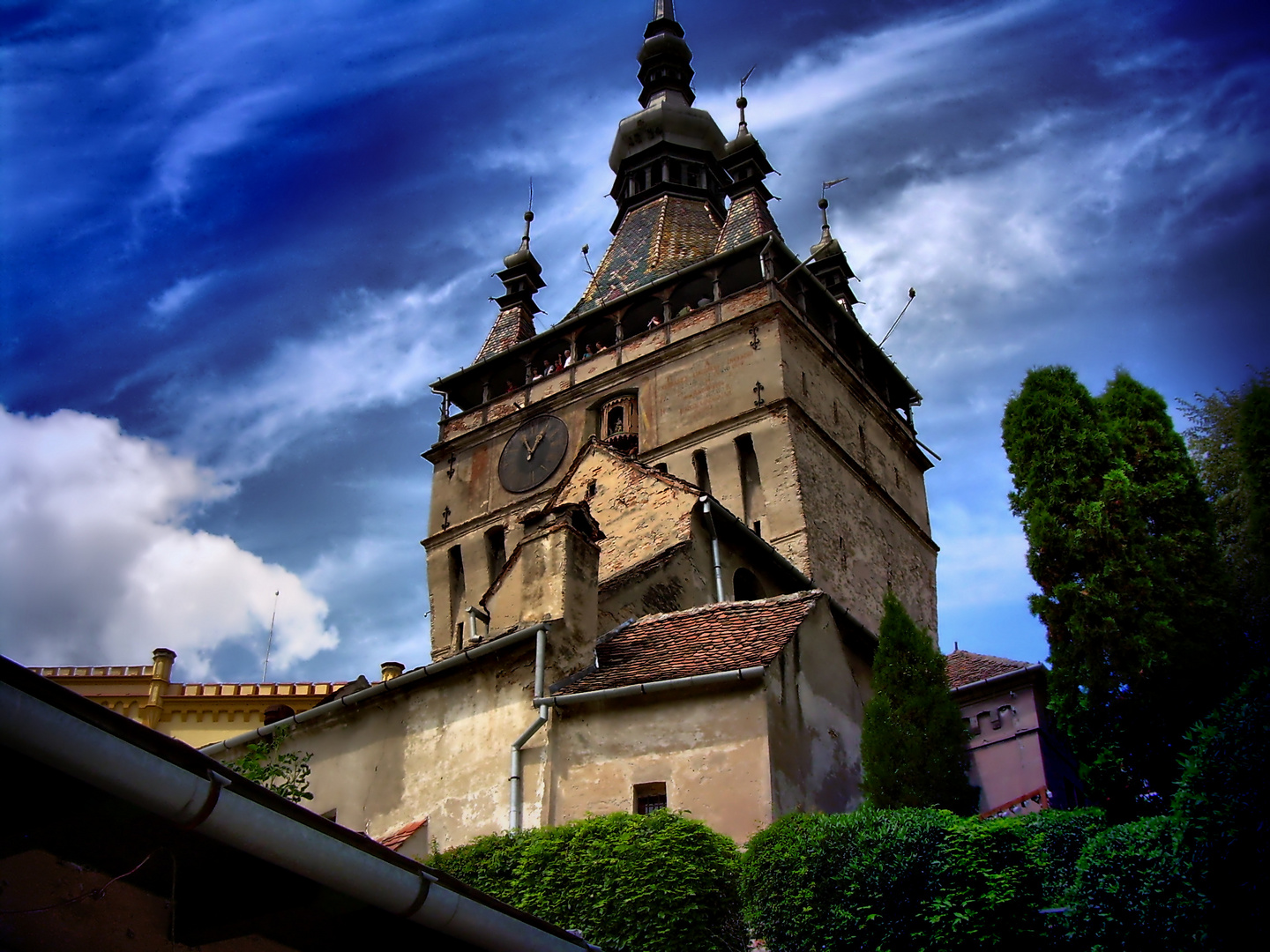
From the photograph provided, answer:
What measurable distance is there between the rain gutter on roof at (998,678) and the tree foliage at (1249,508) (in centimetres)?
396

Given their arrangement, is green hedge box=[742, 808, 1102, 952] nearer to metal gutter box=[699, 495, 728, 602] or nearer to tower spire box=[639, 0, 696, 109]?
metal gutter box=[699, 495, 728, 602]

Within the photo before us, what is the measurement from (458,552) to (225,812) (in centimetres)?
3486

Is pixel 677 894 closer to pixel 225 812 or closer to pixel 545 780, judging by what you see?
pixel 545 780

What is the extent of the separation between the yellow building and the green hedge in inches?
870

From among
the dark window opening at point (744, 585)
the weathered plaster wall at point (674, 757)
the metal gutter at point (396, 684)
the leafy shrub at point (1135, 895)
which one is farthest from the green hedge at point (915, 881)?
the dark window opening at point (744, 585)

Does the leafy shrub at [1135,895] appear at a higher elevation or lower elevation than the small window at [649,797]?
lower

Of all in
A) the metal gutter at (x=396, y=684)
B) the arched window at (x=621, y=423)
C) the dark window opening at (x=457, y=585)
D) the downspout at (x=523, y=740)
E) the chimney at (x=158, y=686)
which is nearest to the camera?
the downspout at (x=523, y=740)

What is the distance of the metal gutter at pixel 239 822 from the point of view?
4.15 meters

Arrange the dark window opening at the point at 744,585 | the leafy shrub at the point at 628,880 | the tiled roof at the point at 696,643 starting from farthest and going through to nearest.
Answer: the dark window opening at the point at 744,585, the tiled roof at the point at 696,643, the leafy shrub at the point at 628,880

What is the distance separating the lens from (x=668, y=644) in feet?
48.6

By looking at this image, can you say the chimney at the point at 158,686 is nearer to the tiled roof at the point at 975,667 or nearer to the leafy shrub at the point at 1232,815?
the tiled roof at the point at 975,667

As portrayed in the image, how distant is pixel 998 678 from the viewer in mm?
19734

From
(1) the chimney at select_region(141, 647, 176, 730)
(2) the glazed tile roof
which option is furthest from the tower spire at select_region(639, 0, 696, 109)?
(1) the chimney at select_region(141, 647, 176, 730)

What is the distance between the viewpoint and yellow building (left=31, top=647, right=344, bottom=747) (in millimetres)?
30547
